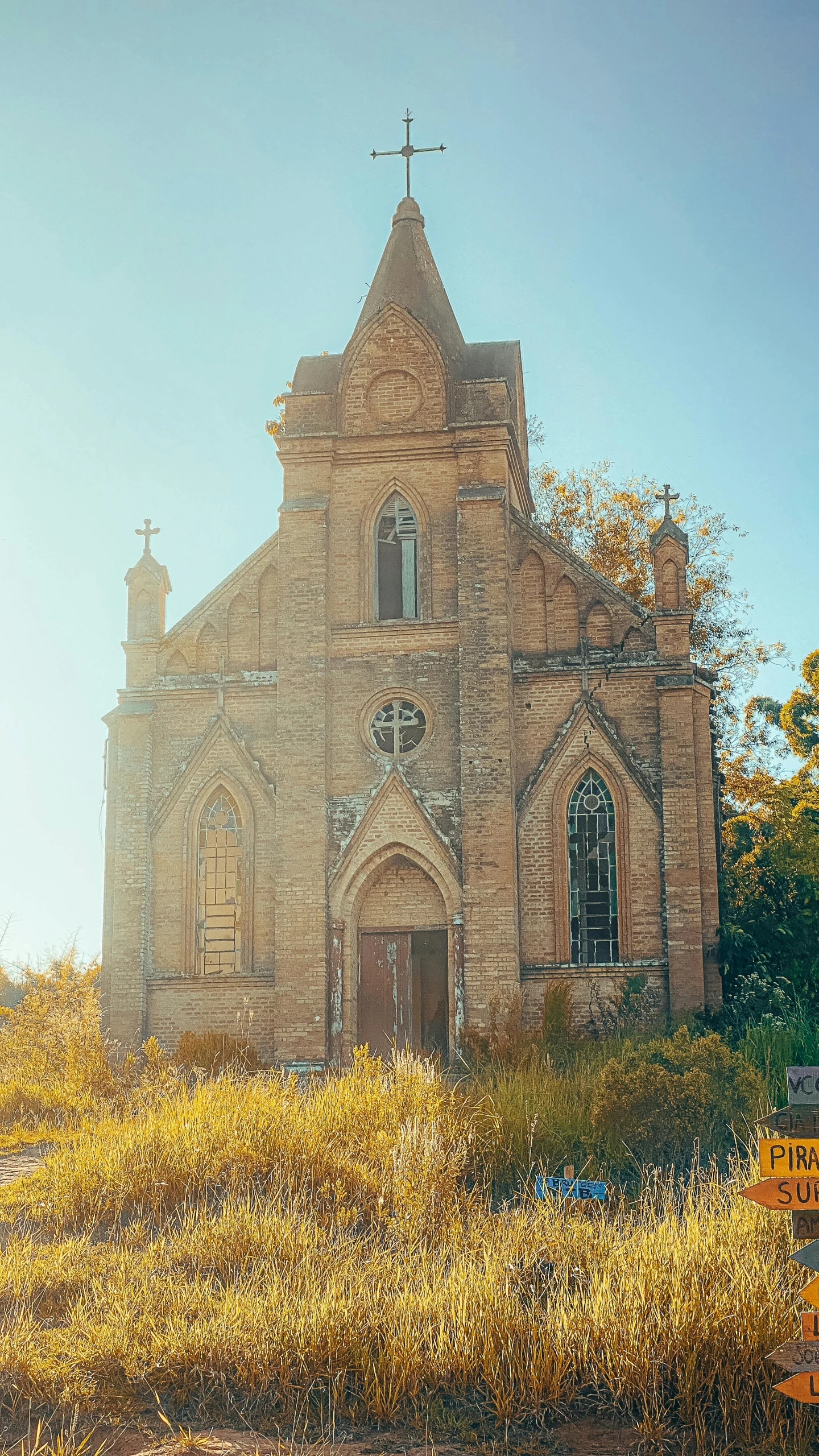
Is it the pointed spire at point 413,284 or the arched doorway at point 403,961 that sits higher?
the pointed spire at point 413,284

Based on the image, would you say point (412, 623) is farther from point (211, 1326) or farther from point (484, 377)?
point (211, 1326)

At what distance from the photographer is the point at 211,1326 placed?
8820 millimetres

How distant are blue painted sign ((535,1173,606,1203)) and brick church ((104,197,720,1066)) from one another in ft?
30.7

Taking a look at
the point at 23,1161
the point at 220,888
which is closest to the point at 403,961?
the point at 220,888

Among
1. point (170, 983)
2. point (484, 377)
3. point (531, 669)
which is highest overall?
point (484, 377)

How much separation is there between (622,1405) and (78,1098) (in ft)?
30.6

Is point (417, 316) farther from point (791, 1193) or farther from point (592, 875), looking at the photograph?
point (791, 1193)

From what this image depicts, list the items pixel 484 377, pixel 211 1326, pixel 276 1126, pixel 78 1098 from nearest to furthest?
pixel 211 1326 → pixel 276 1126 → pixel 78 1098 → pixel 484 377

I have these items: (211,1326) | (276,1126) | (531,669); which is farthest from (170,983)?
(211,1326)

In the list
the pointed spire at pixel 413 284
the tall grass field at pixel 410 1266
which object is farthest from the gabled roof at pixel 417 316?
the tall grass field at pixel 410 1266

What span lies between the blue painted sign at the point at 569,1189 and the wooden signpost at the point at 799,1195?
2975 millimetres

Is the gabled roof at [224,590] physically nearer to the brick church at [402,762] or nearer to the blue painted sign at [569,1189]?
the brick church at [402,762]

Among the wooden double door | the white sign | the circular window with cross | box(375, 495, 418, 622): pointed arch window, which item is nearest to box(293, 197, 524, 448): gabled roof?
box(375, 495, 418, 622): pointed arch window

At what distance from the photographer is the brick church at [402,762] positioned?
825 inches
